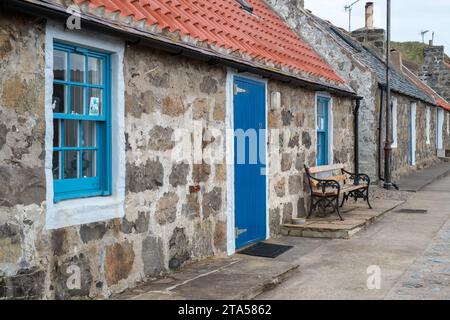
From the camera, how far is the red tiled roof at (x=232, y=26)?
6.11 metres

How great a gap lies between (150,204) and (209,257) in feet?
4.71

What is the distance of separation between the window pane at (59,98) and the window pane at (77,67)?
0.16 m

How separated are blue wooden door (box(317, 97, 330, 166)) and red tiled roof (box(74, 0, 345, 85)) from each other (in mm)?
533

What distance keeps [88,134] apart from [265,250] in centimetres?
347

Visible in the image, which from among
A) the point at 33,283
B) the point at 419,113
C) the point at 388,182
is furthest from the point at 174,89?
the point at 419,113

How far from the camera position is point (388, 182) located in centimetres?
1498

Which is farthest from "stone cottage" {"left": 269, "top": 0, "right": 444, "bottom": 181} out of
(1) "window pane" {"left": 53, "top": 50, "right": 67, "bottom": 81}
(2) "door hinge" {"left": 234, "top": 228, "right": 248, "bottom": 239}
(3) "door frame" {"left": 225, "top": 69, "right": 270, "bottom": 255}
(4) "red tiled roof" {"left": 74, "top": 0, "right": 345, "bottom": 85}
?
(1) "window pane" {"left": 53, "top": 50, "right": 67, "bottom": 81}

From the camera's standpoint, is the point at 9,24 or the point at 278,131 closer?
the point at 9,24

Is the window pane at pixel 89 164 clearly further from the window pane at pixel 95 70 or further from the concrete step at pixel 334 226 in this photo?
the concrete step at pixel 334 226

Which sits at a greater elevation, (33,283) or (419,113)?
(419,113)

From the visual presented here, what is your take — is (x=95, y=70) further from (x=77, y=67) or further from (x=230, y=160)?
(x=230, y=160)

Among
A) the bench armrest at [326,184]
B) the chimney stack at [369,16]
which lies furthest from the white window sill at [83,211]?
the chimney stack at [369,16]

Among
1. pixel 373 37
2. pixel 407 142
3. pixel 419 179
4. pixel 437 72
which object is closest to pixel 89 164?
pixel 419 179

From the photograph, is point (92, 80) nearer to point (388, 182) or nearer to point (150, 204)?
point (150, 204)
